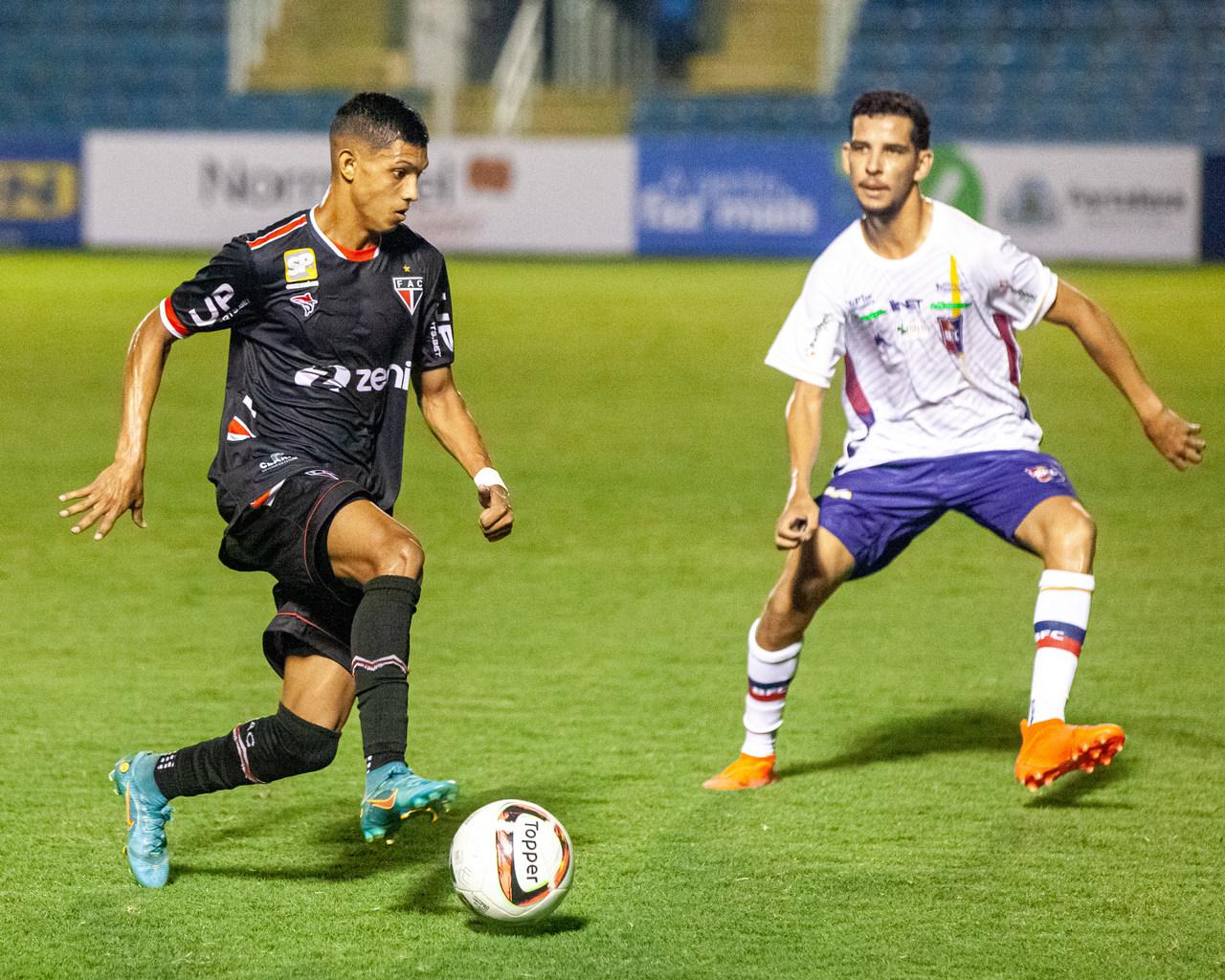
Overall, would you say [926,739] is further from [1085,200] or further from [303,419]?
[1085,200]

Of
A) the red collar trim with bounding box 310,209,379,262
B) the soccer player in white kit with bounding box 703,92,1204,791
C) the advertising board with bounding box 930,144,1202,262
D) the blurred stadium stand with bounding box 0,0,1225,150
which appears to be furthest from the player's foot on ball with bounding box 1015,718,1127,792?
the blurred stadium stand with bounding box 0,0,1225,150

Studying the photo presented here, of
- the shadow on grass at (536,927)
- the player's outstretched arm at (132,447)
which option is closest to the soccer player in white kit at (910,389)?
the shadow on grass at (536,927)

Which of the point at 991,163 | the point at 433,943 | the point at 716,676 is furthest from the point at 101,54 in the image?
the point at 433,943

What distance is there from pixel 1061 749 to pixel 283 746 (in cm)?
181

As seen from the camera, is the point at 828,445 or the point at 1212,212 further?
the point at 1212,212

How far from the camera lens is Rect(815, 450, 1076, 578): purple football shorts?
483 cm

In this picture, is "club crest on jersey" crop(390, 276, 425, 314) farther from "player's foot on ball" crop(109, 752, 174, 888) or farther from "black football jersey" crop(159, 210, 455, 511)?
"player's foot on ball" crop(109, 752, 174, 888)

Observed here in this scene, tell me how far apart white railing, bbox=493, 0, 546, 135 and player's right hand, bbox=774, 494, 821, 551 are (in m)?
22.6

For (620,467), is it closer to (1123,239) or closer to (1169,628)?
(1169,628)

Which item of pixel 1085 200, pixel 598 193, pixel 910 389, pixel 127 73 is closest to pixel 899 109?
pixel 910 389

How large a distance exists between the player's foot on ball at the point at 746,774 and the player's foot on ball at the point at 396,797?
5.11ft

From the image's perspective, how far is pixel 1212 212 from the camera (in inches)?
878

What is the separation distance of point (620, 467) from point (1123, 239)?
14.0 meters

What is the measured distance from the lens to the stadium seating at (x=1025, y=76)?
25.5 m
